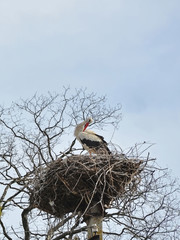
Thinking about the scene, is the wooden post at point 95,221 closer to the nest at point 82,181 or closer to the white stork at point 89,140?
the nest at point 82,181

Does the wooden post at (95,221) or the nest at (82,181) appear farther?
the nest at (82,181)

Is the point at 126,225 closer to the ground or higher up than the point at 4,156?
closer to the ground

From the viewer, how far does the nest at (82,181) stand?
8.64 m

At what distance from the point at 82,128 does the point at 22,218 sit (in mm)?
2833

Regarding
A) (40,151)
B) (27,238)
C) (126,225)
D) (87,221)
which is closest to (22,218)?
(27,238)

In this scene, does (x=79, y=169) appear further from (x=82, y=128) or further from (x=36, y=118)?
(x=36, y=118)

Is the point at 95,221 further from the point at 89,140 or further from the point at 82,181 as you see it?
the point at 89,140

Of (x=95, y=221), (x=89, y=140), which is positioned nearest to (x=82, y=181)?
(x=95, y=221)

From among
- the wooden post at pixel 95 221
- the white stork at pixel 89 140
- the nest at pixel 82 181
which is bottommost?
the wooden post at pixel 95 221

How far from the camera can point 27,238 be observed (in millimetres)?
11992

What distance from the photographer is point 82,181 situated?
28.6ft

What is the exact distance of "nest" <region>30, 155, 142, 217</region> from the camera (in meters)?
8.64

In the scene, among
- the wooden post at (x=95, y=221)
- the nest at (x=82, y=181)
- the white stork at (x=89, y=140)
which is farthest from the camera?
the white stork at (x=89, y=140)

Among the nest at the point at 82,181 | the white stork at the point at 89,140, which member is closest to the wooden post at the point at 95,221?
the nest at the point at 82,181
